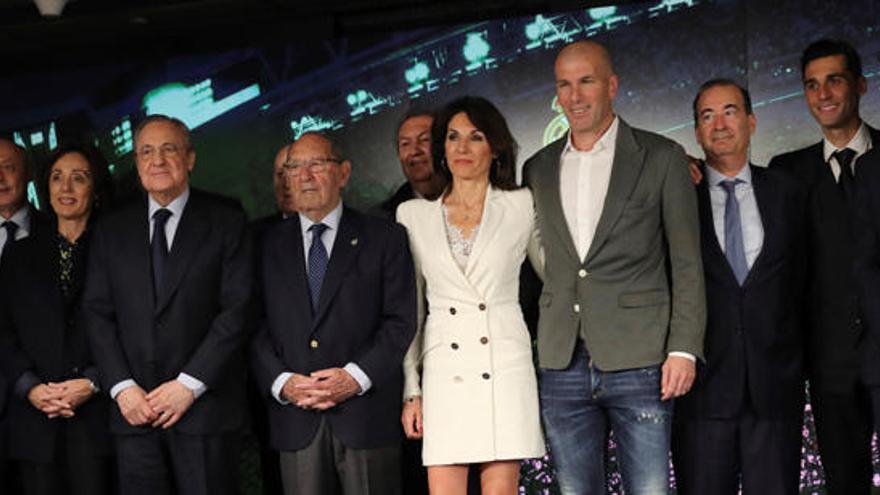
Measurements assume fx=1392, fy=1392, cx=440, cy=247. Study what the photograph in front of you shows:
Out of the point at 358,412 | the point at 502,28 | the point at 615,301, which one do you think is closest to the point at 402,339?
the point at 358,412

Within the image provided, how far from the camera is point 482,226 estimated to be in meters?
5.05

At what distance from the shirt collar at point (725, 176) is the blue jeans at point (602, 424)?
877mm

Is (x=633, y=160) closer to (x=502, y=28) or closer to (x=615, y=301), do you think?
(x=615, y=301)

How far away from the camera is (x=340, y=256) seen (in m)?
5.18

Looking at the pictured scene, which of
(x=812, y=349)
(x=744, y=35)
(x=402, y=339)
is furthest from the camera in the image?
(x=744, y=35)

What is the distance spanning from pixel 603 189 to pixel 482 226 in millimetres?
456

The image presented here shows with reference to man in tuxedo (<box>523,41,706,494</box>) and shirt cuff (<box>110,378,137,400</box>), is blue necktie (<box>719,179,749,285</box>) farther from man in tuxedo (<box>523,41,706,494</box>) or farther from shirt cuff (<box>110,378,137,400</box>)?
shirt cuff (<box>110,378,137,400</box>)

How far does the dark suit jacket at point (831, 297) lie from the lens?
5.43 m

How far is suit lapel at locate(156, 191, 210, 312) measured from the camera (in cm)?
518

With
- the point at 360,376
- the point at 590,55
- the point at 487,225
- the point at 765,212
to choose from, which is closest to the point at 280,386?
the point at 360,376

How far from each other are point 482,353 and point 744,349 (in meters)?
0.99

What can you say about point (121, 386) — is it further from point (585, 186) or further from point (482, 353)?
point (585, 186)

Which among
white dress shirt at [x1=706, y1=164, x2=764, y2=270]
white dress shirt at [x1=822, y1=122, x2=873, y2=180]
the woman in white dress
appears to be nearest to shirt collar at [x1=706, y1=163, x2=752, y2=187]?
white dress shirt at [x1=706, y1=164, x2=764, y2=270]

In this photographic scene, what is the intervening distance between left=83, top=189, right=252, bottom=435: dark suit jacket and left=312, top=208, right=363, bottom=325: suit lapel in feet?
1.03
